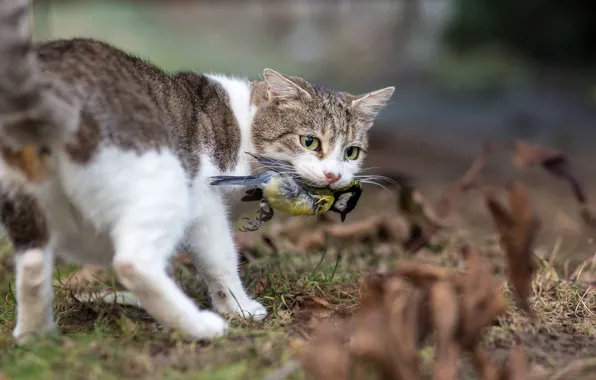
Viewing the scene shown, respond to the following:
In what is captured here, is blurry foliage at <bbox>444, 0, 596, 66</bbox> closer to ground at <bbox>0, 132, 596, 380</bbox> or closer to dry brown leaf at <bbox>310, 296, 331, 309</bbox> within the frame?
ground at <bbox>0, 132, 596, 380</bbox>

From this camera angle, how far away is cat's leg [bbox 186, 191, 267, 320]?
274 cm

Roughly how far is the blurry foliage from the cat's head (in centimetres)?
848

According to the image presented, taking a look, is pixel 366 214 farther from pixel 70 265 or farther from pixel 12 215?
pixel 12 215

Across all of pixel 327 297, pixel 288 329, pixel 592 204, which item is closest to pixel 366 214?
pixel 592 204

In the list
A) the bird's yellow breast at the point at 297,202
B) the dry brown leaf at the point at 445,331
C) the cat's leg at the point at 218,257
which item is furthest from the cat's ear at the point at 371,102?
the dry brown leaf at the point at 445,331

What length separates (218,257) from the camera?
2777 millimetres

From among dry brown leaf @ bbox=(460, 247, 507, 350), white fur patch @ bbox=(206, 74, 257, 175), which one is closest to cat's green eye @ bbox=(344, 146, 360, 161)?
white fur patch @ bbox=(206, 74, 257, 175)

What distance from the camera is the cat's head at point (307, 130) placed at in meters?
2.97

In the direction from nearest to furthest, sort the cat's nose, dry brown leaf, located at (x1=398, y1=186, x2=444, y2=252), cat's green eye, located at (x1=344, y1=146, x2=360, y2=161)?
the cat's nose, cat's green eye, located at (x1=344, y1=146, x2=360, y2=161), dry brown leaf, located at (x1=398, y1=186, x2=444, y2=252)

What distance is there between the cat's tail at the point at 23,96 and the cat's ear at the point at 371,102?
56.7 inches

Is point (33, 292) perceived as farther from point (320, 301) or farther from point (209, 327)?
point (320, 301)

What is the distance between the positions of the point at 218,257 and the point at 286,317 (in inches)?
13.8

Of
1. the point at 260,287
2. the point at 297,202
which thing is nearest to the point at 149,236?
the point at 297,202

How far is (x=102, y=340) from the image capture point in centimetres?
228
